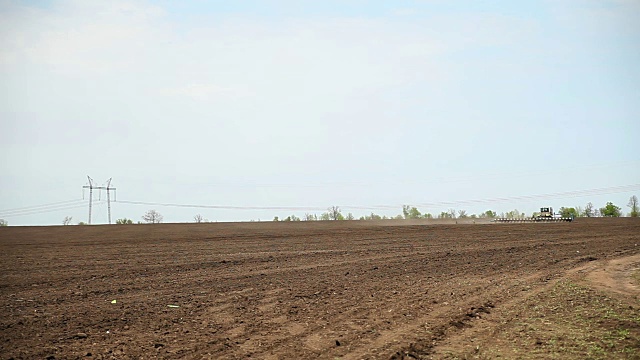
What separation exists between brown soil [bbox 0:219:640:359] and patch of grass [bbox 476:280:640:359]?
2.2 inches

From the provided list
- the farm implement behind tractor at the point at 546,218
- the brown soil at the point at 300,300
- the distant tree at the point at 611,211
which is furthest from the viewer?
the distant tree at the point at 611,211

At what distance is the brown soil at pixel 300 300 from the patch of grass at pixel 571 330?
0.18 ft

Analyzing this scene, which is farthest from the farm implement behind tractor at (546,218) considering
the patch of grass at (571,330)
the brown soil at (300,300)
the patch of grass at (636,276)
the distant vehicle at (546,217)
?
the patch of grass at (571,330)

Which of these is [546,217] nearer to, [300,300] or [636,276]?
[636,276]

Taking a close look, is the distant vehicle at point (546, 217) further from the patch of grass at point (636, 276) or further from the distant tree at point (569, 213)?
the patch of grass at point (636, 276)

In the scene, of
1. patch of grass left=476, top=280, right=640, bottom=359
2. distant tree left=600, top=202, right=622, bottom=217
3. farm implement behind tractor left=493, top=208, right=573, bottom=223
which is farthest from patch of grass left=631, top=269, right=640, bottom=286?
distant tree left=600, top=202, right=622, bottom=217

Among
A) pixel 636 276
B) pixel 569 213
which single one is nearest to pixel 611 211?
pixel 569 213

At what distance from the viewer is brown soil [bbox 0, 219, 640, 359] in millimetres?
9727

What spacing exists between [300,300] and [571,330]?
19.0 ft

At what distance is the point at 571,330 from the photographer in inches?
409

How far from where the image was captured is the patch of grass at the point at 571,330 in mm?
9211

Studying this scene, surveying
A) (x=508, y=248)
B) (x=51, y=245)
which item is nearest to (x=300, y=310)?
(x=508, y=248)

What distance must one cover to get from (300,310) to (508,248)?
53.2 feet

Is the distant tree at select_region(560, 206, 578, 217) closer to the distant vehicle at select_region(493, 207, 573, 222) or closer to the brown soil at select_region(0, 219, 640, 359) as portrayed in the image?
the distant vehicle at select_region(493, 207, 573, 222)
